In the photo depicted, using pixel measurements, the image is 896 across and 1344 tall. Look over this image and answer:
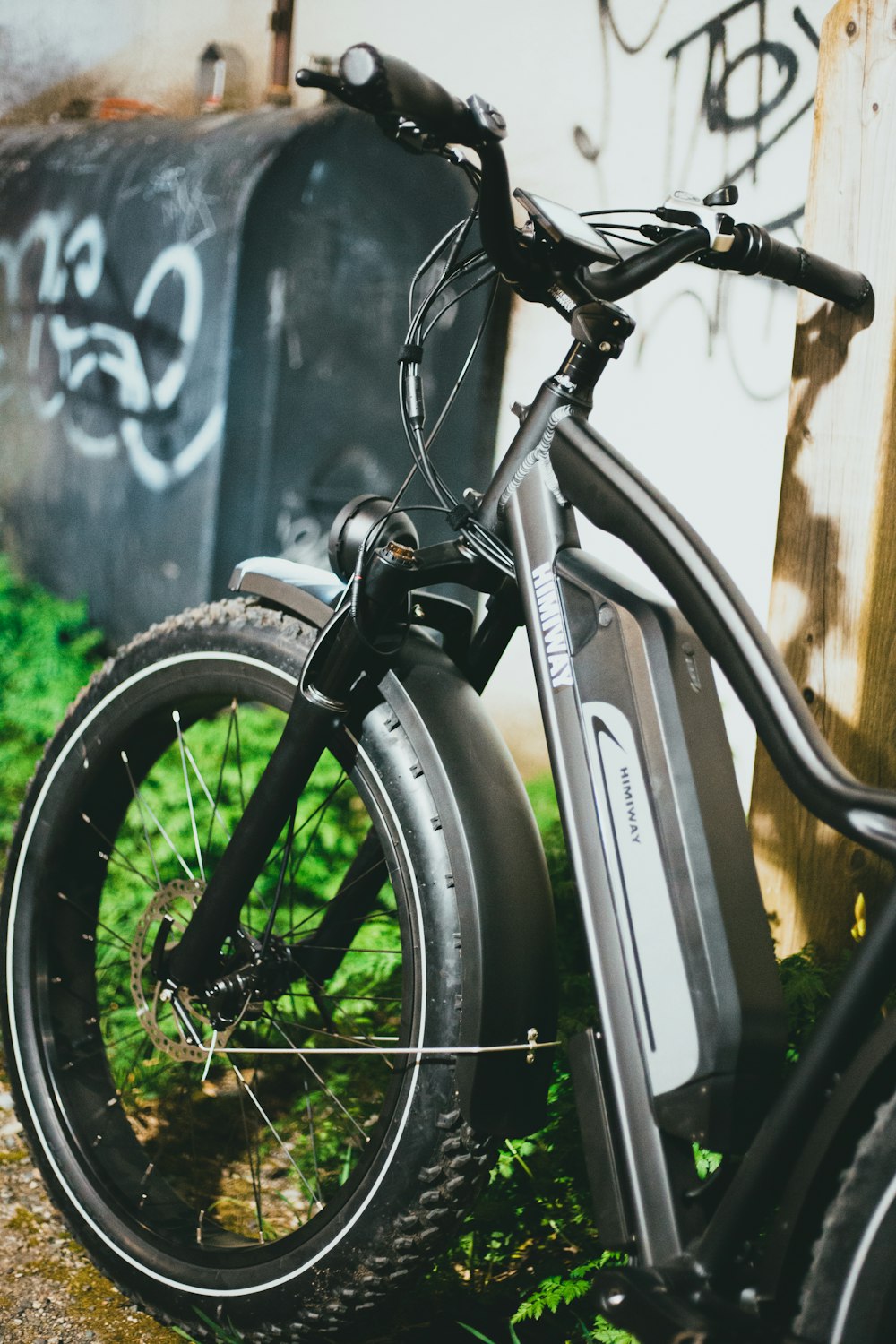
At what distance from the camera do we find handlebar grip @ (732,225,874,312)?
4.81ft

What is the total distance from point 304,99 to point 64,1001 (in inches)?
132

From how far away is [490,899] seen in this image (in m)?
1.39

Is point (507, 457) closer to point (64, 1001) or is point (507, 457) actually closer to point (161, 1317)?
point (64, 1001)

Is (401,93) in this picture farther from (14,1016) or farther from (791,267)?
(14,1016)

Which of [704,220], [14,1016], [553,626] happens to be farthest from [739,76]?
[14,1016]

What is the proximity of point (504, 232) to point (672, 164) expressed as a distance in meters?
1.88

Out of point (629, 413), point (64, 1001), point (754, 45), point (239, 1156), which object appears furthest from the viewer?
point (629, 413)

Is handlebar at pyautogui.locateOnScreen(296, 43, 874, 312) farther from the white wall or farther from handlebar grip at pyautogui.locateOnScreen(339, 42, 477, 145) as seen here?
the white wall

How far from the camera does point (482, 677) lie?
5.50ft

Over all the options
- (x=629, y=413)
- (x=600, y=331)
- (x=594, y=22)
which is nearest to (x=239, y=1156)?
(x=600, y=331)

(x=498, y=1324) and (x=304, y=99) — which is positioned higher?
(x=304, y=99)

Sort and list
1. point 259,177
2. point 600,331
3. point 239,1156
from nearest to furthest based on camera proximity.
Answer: point 600,331, point 239,1156, point 259,177

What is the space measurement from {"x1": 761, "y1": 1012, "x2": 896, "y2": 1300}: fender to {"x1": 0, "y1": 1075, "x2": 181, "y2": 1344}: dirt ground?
1.00m

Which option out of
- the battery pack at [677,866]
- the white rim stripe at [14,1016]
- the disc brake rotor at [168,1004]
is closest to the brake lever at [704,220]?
the battery pack at [677,866]
